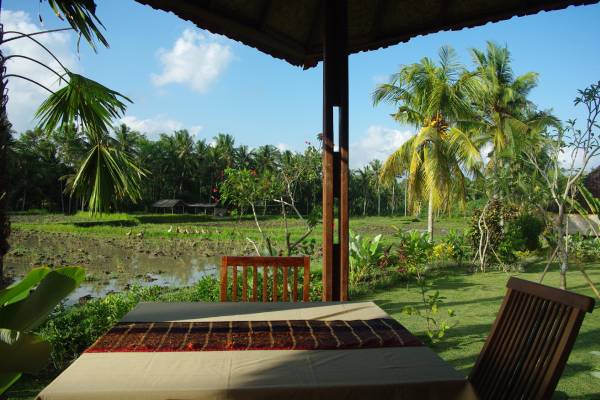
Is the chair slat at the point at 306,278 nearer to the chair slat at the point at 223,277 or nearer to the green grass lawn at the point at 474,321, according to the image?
the chair slat at the point at 223,277

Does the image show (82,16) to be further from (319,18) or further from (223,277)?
(319,18)

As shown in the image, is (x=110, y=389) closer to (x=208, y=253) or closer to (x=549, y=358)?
(x=549, y=358)

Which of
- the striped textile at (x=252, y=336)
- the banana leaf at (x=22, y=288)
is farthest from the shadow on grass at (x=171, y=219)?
the banana leaf at (x=22, y=288)

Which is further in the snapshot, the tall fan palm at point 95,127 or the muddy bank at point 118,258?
Answer: the muddy bank at point 118,258

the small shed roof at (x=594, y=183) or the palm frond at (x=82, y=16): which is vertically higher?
the small shed roof at (x=594, y=183)

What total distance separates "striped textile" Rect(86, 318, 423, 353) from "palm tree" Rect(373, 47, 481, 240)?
11.3 meters

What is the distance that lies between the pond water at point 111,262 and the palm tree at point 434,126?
6217 mm

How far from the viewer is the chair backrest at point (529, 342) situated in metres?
1.28

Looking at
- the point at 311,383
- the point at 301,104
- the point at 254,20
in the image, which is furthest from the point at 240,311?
the point at 301,104

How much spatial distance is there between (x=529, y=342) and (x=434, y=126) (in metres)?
13.0

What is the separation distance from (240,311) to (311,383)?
0.92m

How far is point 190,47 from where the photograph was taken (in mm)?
5730

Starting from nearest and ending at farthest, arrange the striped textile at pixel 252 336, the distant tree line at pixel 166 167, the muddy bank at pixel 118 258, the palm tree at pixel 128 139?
the striped textile at pixel 252 336
the muddy bank at pixel 118 258
the distant tree line at pixel 166 167
the palm tree at pixel 128 139

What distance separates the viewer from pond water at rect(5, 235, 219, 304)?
34.0 ft
